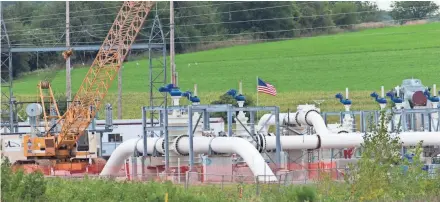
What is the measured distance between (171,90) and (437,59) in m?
45.2

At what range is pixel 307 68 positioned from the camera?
302ft

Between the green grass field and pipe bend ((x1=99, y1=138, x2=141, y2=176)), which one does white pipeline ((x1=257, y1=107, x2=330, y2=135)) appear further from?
the green grass field

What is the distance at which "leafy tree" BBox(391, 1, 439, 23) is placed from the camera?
112 meters

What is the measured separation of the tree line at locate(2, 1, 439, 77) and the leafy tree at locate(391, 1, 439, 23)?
1.14 m

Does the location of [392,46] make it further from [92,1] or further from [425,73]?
[92,1]

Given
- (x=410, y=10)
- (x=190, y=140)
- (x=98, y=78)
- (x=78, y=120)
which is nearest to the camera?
(x=190, y=140)

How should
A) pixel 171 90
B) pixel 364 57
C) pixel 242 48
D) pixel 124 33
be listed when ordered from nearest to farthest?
pixel 171 90
pixel 124 33
pixel 364 57
pixel 242 48

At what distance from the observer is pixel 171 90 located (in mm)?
47812

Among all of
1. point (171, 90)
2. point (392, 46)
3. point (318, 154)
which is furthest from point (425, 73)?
point (171, 90)

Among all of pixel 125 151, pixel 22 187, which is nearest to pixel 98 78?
pixel 125 151

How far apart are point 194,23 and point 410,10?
2492 centimetres

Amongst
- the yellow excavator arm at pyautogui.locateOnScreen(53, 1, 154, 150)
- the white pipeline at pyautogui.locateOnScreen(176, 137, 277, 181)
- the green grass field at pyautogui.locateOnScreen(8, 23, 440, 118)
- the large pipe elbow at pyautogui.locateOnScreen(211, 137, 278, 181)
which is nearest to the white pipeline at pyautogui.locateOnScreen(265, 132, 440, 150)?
the white pipeline at pyautogui.locateOnScreen(176, 137, 277, 181)

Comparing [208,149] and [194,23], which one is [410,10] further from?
[208,149]

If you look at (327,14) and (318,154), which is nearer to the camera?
(318,154)
